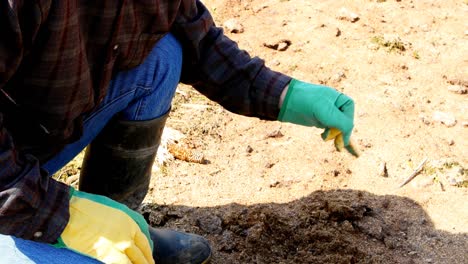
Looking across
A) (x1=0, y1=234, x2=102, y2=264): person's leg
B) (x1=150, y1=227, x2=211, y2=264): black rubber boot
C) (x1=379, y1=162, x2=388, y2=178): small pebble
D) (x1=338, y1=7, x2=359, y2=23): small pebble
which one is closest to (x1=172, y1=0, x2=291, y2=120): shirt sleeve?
(x1=150, y1=227, x2=211, y2=264): black rubber boot

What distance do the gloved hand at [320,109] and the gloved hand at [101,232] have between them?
0.64 m

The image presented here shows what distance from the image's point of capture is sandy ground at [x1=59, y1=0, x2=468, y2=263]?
2.08 m

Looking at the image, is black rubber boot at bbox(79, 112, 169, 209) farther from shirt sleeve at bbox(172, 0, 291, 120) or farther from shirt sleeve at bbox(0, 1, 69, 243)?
shirt sleeve at bbox(0, 1, 69, 243)

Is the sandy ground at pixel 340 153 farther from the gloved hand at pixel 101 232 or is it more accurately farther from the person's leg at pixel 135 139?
the gloved hand at pixel 101 232

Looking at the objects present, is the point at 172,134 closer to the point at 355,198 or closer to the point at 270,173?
the point at 270,173

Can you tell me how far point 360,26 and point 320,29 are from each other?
174 mm

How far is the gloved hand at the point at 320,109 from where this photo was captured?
1.83m

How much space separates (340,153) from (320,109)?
61cm

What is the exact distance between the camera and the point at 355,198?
2.23 m

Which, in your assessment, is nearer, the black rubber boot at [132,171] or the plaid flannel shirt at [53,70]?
the plaid flannel shirt at [53,70]

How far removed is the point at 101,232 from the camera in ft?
4.40

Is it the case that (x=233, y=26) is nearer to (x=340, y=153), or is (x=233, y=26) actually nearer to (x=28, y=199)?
(x=340, y=153)

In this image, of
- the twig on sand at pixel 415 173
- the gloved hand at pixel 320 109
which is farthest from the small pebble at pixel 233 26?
the gloved hand at pixel 320 109

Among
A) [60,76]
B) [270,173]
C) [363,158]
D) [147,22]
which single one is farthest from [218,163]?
[60,76]
